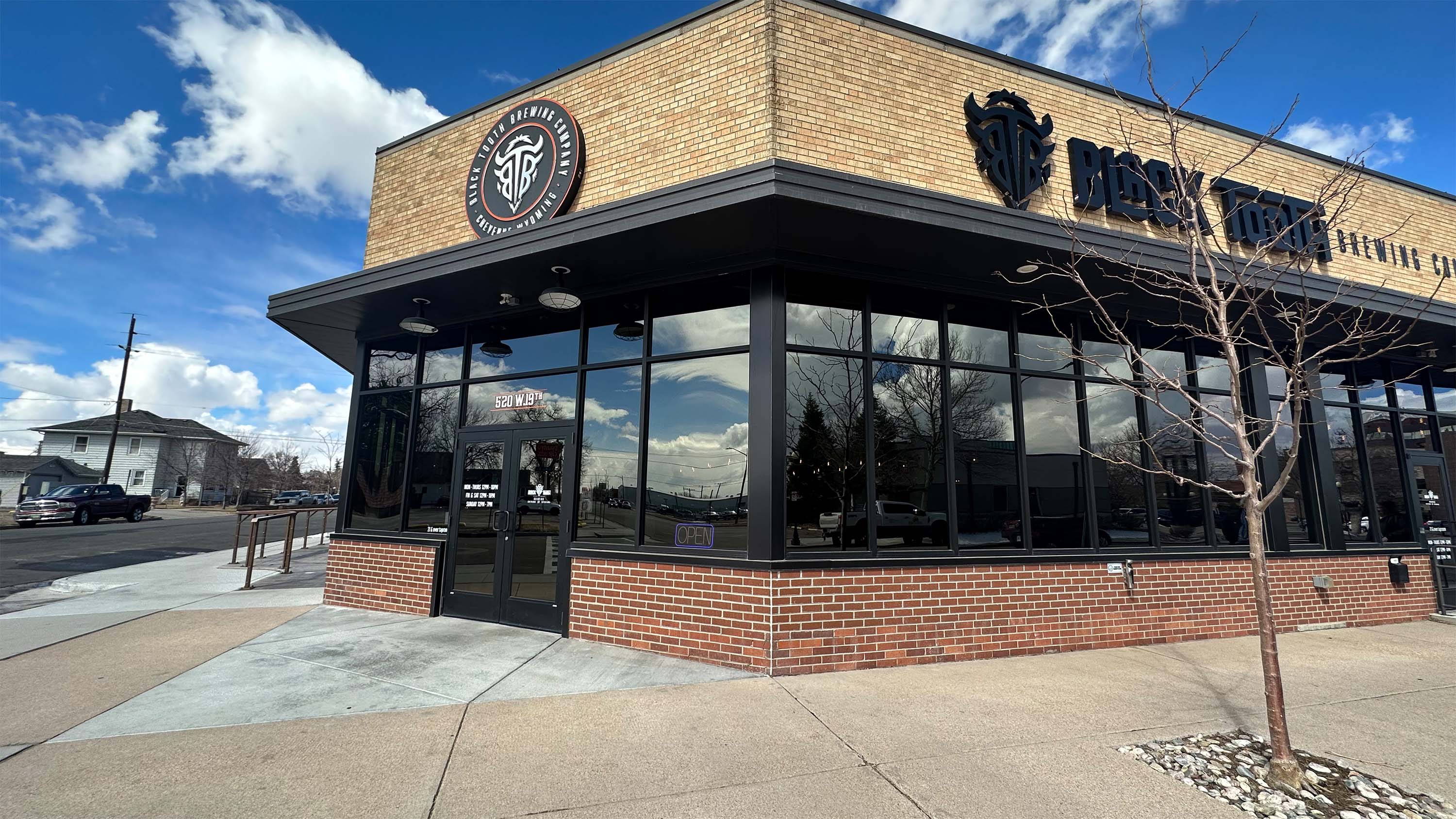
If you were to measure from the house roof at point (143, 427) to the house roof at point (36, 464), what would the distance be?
2450 millimetres

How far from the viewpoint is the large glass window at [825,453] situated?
18.8 feet

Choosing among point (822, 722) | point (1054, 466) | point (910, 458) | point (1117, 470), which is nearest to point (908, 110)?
point (910, 458)

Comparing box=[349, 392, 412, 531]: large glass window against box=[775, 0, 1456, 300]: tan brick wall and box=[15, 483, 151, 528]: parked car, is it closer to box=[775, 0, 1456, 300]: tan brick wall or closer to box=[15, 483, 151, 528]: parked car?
box=[775, 0, 1456, 300]: tan brick wall

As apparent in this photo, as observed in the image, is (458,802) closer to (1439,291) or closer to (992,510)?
(992,510)

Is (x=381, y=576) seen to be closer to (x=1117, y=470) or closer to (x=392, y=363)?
(x=392, y=363)

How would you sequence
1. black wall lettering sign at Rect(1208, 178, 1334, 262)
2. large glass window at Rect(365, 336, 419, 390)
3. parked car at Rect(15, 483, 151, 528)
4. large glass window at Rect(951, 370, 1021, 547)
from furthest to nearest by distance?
parked car at Rect(15, 483, 151, 528) < large glass window at Rect(365, 336, 419, 390) < black wall lettering sign at Rect(1208, 178, 1334, 262) < large glass window at Rect(951, 370, 1021, 547)

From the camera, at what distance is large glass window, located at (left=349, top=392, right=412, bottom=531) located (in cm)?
814

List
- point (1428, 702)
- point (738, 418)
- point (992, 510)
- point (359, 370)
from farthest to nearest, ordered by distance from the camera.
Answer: point (359, 370)
point (992, 510)
point (738, 418)
point (1428, 702)

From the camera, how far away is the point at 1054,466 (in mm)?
6770

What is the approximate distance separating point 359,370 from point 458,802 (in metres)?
7.30

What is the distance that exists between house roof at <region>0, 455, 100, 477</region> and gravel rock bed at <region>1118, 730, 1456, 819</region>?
6359 cm

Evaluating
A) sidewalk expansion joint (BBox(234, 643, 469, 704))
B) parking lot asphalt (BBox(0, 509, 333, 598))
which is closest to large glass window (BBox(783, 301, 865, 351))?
sidewalk expansion joint (BBox(234, 643, 469, 704))

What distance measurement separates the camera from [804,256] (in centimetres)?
599

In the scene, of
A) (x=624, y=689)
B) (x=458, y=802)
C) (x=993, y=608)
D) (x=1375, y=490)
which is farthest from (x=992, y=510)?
(x=1375, y=490)
